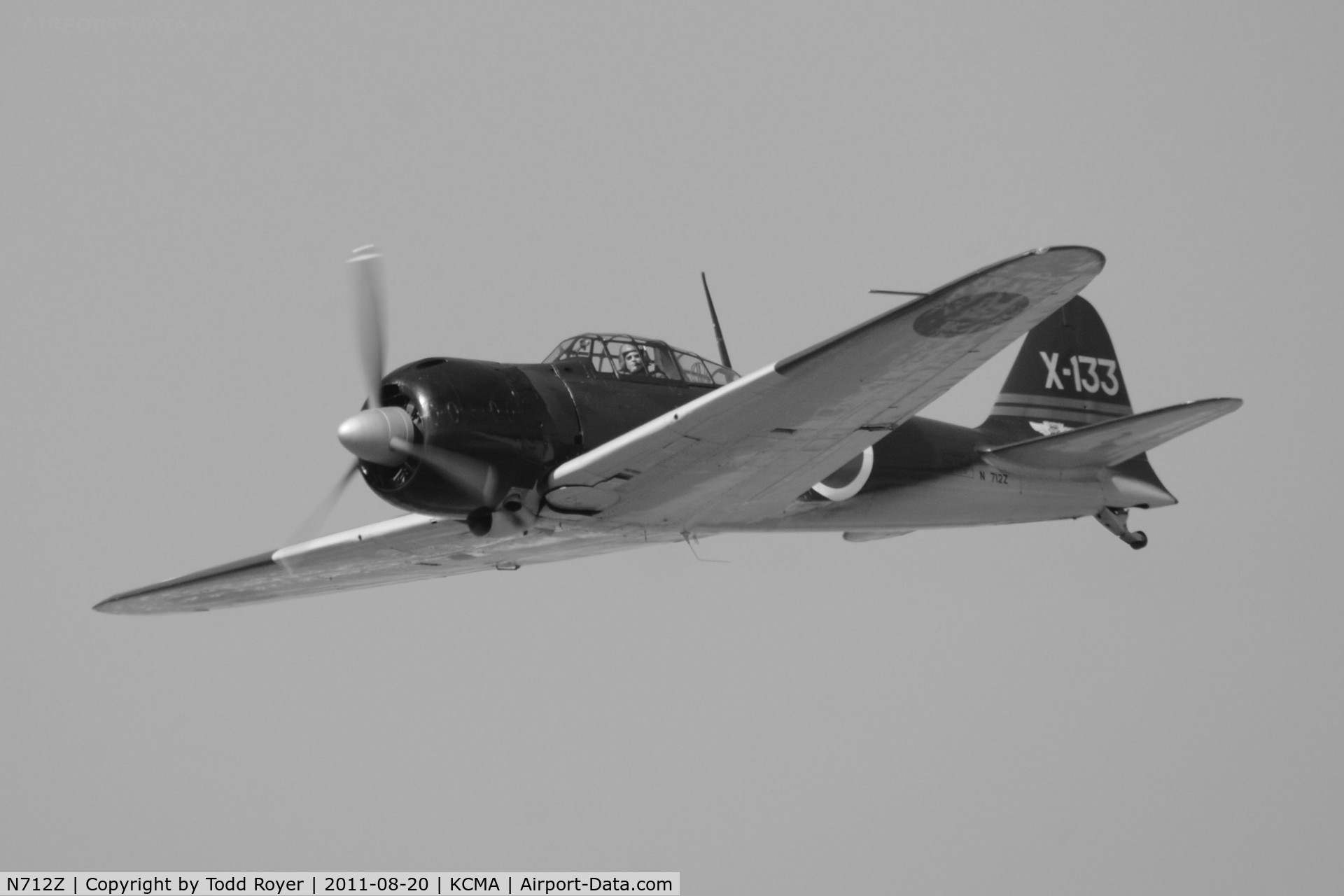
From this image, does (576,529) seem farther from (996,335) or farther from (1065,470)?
(1065,470)

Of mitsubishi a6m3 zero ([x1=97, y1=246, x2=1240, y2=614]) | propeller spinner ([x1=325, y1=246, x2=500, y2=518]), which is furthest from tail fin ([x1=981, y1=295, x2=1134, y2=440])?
propeller spinner ([x1=325, y1=246, x2=500, y2=518])

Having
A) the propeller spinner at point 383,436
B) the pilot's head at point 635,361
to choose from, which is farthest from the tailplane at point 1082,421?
the propeller spinner at point 383,436

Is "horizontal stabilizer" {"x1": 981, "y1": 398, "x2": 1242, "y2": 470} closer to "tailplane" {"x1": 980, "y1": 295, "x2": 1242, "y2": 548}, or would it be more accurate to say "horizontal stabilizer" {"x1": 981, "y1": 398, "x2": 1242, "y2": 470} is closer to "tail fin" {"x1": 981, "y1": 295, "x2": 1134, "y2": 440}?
"tailplane" {"x1": 980, "y1": 295, "x2": 1242, "y2": 548}

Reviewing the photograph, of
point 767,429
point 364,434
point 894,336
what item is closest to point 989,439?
point 767,429

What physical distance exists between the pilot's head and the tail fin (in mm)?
4999

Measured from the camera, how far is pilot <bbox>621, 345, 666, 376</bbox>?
468 inches

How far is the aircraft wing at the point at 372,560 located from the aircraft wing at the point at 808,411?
62cm

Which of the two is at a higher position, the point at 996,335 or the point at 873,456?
the point at 996,335

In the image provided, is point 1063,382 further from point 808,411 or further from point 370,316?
point 370,316

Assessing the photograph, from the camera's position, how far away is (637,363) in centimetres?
1191

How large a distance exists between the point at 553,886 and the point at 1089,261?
9908 mm

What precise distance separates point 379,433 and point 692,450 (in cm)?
218

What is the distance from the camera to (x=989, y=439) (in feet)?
48.7

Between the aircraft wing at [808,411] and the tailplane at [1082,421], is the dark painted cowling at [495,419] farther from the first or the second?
the tailplane at [1082,421]
